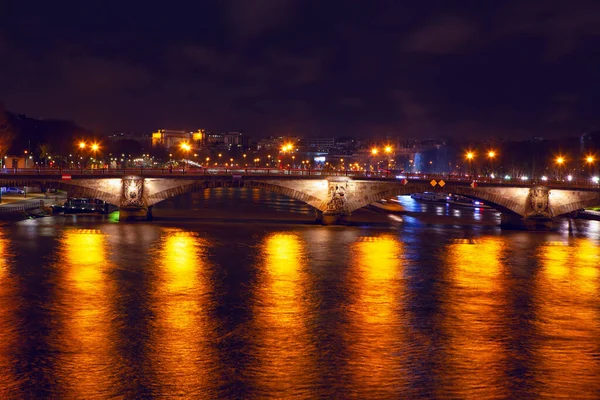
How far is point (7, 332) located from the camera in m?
24.4

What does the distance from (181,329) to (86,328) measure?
314 cm

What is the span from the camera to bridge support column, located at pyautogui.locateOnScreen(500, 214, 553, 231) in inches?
2434

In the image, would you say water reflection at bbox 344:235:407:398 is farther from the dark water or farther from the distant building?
the distant building

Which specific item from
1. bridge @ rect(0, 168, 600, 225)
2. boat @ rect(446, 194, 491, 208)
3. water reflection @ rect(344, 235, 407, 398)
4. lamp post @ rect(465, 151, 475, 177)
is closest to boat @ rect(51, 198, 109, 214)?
bridge @ rect(0, 168, 600, 225)

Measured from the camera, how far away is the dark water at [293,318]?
19859mm

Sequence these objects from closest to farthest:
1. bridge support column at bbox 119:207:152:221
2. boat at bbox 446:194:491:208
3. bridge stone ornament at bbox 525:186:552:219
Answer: bridge support column at bbox 119:207:152:221 < bridge stone ornament at bbox 525:186:552:219 < boat at bbox 446:194:491:208

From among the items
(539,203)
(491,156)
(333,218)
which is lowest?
(333,218)

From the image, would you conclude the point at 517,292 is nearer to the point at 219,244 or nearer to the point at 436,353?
the point at 436,353

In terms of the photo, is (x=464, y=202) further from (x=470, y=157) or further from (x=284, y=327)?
(x=284, y=327)

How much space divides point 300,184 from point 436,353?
40.8 meters

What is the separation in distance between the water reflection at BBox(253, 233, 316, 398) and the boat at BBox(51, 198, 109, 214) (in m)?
32.3

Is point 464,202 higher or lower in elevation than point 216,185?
lower

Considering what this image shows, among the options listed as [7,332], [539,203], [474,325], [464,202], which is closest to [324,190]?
[539,203]

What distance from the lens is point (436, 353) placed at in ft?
74.6
